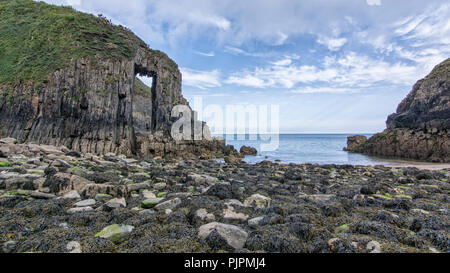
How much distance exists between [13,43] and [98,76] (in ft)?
39.5

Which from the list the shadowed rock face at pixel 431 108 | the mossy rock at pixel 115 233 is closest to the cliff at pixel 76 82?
the mossy rock at pixel 115 233

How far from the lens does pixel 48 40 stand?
2552cm

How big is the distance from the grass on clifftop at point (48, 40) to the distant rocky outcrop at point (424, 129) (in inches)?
1821

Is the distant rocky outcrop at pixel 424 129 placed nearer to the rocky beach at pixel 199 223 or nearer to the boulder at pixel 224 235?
the rocky beach at pixel 199 223

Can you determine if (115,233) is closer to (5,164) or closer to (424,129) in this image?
(5,164)

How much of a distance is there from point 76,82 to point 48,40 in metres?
7.58

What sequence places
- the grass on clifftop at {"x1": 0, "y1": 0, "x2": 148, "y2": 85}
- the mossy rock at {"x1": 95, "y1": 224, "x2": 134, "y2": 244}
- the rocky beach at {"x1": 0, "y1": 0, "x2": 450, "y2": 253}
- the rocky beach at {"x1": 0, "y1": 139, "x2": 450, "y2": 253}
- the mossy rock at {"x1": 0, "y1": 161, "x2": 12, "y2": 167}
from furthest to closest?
the grass on clifftop at {"x1": 0, "y1": 0, "x2": 148, "y2": 85}
the mossy rock at {"x1": 0, "y1": 161, "x2": 12, "y2": 167}
the rocky beach at {"x1": 0, "y1": 0, "x2": 450, "y2": 253}
the mossy rock at {"x1": 95, "y1": 224, "x2": 134, "y2": 244}
the rocky beach at {"x1": 0, "y1": 139, "x2": 450, "y2": 253}

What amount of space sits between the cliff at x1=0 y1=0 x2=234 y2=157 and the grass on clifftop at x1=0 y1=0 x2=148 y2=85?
10 cm

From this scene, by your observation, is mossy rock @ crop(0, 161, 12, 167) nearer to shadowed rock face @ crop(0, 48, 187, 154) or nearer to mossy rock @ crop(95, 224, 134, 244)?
mossy rock @ crop(95, 224, 134, 244)

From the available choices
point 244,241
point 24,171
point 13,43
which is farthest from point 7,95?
point 244,241

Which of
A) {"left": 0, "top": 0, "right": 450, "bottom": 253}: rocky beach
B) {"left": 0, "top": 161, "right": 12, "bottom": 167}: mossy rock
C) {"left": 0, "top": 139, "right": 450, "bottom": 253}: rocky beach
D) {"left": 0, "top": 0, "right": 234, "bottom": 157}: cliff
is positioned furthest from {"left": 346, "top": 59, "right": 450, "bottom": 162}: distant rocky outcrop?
{"left": 0, "top": 161, "right": 12, "bottom": 167}: mossy rock

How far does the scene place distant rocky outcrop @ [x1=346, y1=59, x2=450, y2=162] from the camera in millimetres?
33688

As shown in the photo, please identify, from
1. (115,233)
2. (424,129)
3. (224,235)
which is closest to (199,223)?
(224,235)
